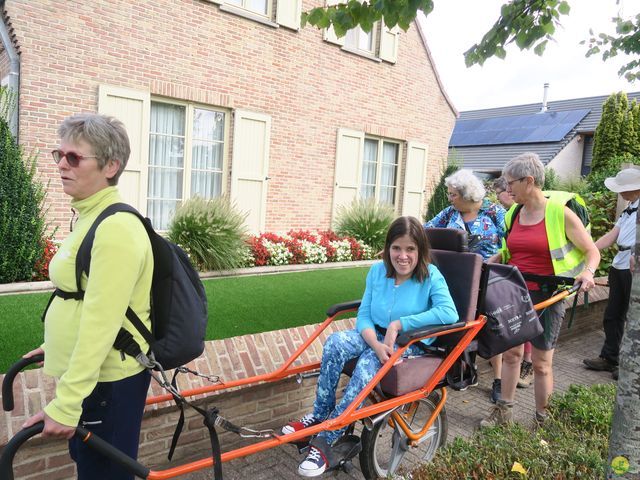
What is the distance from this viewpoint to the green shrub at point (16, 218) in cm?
627

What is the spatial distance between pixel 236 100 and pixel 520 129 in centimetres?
2559

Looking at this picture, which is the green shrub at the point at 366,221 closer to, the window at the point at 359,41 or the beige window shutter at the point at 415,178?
the beige window shutter at the point at 415,178

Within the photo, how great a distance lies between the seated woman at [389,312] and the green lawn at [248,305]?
1.59m

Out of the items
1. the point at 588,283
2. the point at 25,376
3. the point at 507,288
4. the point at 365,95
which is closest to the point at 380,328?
the point at 507,288

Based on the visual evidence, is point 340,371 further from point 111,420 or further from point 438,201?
point 438,201

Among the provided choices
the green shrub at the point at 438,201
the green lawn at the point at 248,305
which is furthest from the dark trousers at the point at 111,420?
the green shrub at the point at 438,201

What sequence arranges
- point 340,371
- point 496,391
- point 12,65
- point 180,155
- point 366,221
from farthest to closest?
1. point 366,221
2. point 180,155
3. point 12,65
4. point 496,391
5. point 340,371

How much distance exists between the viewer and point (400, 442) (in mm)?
3119

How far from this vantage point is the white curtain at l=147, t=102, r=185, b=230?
909 centimetres

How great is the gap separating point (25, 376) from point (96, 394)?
3.84ft

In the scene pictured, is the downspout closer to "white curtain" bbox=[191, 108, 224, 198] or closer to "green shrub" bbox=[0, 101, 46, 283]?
"green shrub" bbox=[0, 101, 46, 283]

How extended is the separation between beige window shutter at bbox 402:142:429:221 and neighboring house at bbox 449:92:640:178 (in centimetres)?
1301

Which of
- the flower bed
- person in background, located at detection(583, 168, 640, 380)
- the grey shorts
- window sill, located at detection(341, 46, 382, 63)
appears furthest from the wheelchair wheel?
window sill, located at detection(341, 46, 382, 63)

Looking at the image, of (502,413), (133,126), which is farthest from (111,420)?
(133,126)
